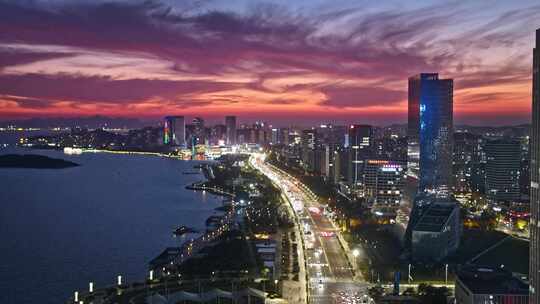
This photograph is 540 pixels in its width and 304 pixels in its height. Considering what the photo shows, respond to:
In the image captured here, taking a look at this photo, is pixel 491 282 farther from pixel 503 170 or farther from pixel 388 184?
pixel 503 170

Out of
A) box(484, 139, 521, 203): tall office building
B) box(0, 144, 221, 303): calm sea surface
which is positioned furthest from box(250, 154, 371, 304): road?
box(484, 139, 521, 203): tall office building

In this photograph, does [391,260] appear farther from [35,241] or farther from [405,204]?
[35,241]

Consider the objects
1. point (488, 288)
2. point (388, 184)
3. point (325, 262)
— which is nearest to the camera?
point (488, 288)

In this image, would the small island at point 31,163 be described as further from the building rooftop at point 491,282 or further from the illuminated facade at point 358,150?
the building rooftop at point 491,282

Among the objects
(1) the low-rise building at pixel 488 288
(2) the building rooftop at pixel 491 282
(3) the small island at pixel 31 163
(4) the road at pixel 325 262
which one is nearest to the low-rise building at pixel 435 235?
(4) the road at pixel 325 262

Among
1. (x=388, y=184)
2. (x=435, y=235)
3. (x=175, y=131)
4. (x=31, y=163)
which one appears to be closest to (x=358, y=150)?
(x=388, y=184)

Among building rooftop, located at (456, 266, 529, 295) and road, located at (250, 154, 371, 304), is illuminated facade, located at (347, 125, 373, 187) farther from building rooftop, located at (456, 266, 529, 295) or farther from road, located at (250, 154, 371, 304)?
building rooftop, located at (456, 266, 529, 295)
